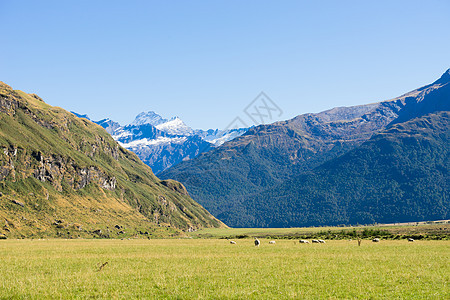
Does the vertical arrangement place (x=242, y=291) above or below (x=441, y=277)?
above

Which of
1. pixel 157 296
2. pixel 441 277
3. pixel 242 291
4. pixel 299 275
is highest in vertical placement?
pixel 157 296

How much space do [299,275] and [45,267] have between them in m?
28.6

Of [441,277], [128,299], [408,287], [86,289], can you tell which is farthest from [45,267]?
[441,277]

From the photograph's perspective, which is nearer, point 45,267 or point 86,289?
point 86,289

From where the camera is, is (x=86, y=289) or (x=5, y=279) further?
(x=5, y=279)

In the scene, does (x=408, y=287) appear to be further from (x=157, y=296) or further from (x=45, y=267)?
(x=45, y=267)

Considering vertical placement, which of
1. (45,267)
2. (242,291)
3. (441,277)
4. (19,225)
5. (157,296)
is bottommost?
(441,277)

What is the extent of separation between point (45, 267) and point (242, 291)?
25989 millimetres

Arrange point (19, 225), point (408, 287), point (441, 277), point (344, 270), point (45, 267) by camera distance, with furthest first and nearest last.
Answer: point (19, 225) < point (45, 267) < point (344, 270) < point (441, 277) < point (408, 287)

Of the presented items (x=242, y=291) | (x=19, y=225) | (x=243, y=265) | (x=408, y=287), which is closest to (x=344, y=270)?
(x=408, y=287)

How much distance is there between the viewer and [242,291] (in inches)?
1123

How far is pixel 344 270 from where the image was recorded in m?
38.1

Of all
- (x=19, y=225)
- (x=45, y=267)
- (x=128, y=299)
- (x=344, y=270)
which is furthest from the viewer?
(x=19, y=225)

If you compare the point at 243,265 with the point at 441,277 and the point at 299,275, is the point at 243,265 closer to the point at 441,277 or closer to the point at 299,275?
the point at 299,275
